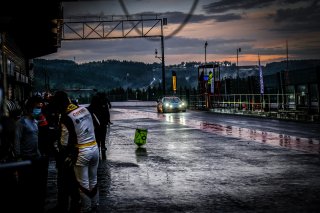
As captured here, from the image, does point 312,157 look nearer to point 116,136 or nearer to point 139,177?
point 139,177

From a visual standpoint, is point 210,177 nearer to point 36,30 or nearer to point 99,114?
point 99,114

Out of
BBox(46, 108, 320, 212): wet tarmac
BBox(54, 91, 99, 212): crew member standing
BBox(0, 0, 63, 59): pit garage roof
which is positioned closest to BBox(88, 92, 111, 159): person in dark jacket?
BBox(46, 108, 320, 212): wet tarmac

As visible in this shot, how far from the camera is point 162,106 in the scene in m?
41.5

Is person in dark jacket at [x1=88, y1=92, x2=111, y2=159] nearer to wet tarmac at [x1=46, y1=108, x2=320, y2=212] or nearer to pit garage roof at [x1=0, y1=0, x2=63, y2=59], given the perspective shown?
wet tarmac at [x1=46, y1=108, x2=320, y2=212]

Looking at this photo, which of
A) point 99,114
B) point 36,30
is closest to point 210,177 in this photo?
→ point 99,114

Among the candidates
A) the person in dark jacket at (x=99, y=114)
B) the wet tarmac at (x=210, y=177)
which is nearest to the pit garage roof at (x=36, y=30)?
the person in dark jacket at (x=99, y=114)

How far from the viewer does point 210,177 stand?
368 inches

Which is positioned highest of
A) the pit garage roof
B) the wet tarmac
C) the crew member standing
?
the pit garage roof

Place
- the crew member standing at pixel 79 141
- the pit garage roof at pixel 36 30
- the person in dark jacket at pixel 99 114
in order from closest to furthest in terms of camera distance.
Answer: the crew member standing at pixel 79 141, the person in dark jacket at pixel 99 114, the pit garage roof at pixel 36 30

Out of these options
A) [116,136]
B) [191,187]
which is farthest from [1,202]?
[116,136]

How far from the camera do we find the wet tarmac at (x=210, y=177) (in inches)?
276

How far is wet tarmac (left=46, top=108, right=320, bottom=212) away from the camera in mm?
7020

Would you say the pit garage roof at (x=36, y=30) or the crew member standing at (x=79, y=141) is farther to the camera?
the pit garage roof at (x=36, y=30)

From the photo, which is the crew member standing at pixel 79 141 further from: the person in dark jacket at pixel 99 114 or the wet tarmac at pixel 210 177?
the person in dark jacket at pixel 99 114
